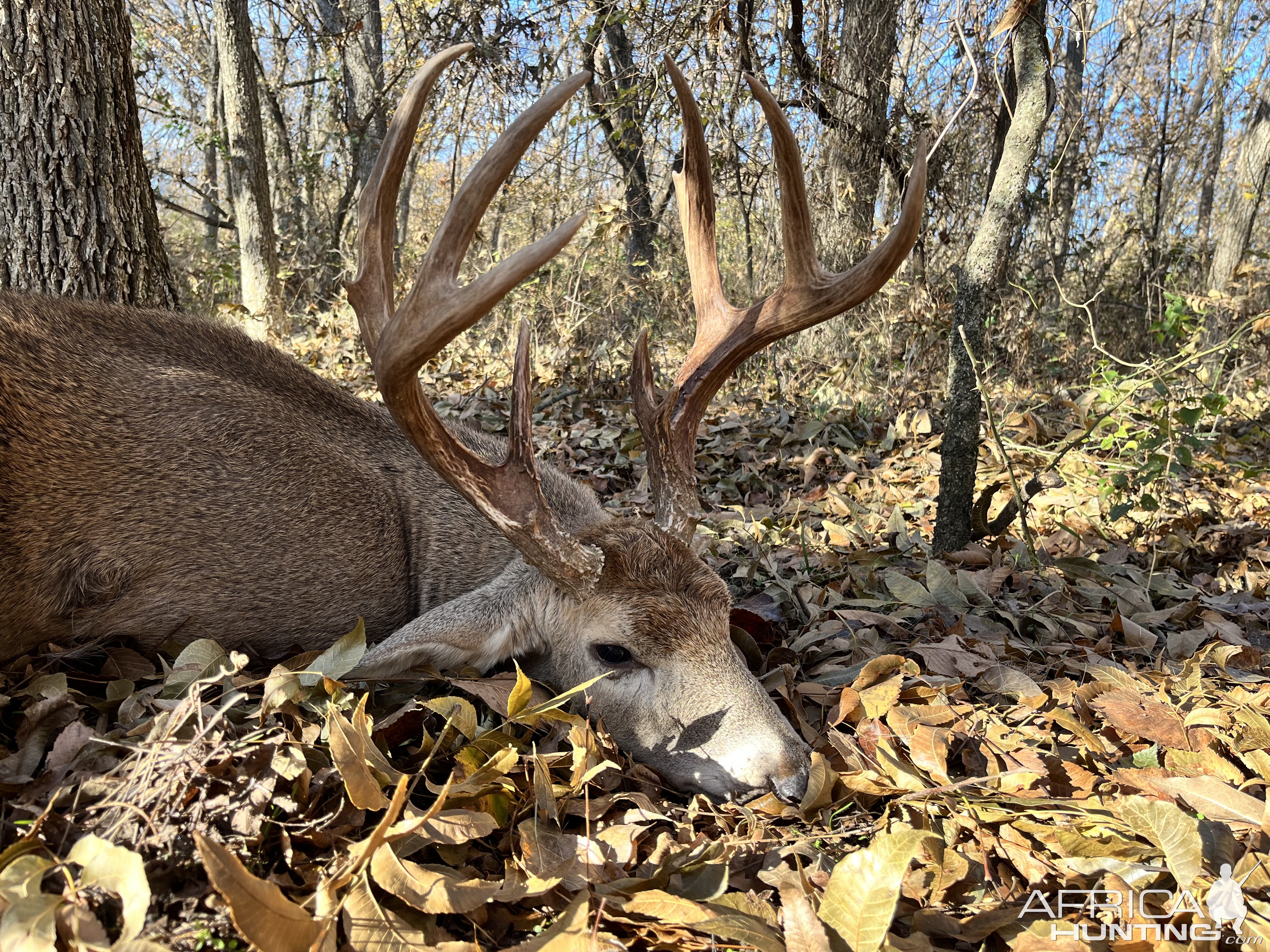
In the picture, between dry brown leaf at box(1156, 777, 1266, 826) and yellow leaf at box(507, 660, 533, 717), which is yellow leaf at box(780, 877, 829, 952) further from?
dry brown leaf at box(1156, 777, 1266, 826)

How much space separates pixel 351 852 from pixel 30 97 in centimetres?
444

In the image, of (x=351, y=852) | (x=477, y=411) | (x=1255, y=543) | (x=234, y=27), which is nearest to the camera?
(x=351, y=852)

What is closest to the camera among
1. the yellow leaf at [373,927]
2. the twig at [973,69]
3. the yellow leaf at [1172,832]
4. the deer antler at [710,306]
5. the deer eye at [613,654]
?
the yellow leaf at [373,927]

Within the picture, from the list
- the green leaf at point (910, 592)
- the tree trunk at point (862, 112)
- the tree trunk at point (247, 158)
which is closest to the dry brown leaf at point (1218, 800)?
the green leaf at point (910, 592)

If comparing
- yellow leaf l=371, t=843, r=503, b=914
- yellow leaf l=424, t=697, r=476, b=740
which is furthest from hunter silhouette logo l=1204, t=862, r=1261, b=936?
yellow leaf l=424, t=697, r=476, b=740

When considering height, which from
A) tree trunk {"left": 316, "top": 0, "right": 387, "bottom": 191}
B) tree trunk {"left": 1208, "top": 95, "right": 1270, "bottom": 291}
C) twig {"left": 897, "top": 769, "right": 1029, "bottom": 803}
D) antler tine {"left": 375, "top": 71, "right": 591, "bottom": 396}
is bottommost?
twig {"left": 897, "top": 769, "right": 1029, "bottom": 803}

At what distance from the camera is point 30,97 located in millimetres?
4414

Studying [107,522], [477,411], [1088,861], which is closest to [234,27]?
[477,411]

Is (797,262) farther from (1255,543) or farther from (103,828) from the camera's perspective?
(1255,543)

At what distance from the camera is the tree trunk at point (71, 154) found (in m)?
4.40

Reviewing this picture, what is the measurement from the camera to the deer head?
2.68m

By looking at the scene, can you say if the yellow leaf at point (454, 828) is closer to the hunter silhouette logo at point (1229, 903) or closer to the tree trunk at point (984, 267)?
the hunter silhouette logo at point (1229, 903)

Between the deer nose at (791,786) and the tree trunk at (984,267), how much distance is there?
2.69m

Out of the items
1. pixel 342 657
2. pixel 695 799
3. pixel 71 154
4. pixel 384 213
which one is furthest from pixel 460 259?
pixel 71 154
